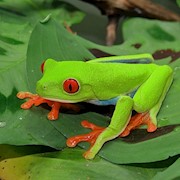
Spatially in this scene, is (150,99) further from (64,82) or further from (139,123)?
(64,82)

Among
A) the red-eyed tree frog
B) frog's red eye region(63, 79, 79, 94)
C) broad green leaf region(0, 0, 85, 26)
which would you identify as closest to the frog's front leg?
the red-eyed tree frog

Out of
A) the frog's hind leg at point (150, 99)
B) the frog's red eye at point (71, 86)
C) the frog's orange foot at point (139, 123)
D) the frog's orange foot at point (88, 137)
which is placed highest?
the frog's red eye at point (71, 86)

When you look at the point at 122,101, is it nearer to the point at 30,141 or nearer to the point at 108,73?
the point at 108,73

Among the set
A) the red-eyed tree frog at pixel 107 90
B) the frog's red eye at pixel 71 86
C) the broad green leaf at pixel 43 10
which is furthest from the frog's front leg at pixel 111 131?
the broad green leaf at pixel 43 10

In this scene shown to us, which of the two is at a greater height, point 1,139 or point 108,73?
point 108,73

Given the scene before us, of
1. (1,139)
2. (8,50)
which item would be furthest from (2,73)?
(1,139)

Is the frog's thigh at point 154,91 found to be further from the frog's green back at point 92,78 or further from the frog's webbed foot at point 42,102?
the frog's webbed foot at point 42,102

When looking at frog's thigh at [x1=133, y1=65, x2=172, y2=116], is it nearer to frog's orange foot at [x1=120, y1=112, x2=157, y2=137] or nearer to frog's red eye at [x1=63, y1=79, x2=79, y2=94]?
frog's orange foot at [x1=120, y1=112, x2=157, y2=137]

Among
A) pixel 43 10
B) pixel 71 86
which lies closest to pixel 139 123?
pixel 71 86
